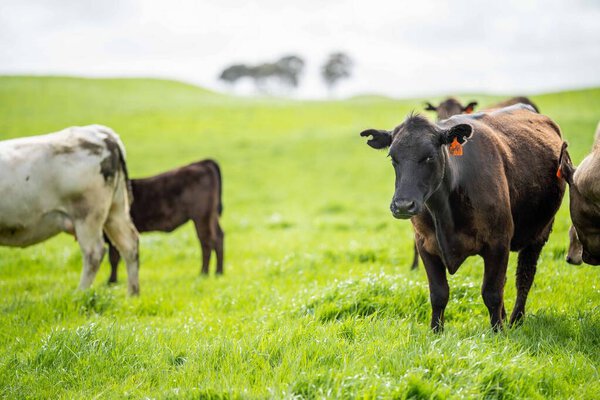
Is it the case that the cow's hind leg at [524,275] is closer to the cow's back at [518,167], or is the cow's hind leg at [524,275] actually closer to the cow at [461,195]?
the cow at [461,195]

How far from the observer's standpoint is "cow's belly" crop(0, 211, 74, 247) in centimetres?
782

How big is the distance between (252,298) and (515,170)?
3723mm

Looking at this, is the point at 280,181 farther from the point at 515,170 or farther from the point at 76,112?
the point at 76,112

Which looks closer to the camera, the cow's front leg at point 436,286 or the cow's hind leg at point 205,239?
the cow's front leg at point 436,286

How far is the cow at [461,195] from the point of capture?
16.5 feet

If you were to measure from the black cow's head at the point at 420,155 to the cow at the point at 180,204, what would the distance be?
234 inches

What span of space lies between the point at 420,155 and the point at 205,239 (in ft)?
20.7

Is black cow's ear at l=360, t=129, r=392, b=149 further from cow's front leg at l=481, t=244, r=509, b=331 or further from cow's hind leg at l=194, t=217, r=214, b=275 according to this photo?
cow's hind leg at l=194, t=217, r=214, b=275

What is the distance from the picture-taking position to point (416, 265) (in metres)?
8.37

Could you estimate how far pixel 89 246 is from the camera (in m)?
8.15

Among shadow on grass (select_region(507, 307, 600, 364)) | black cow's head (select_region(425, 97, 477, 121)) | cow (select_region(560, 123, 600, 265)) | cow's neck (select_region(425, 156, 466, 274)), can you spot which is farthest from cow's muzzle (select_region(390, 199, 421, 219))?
black cow's head (select_region(425, 97, 477, 121))

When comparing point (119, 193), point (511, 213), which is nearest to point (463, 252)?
point (511, 213)

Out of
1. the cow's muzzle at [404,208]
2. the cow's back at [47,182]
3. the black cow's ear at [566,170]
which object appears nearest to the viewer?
the cow's muzzle at [404,208]

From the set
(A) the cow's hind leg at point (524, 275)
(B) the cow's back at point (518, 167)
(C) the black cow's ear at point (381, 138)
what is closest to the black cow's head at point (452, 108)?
(B) the cow's back at point (518, 167)
